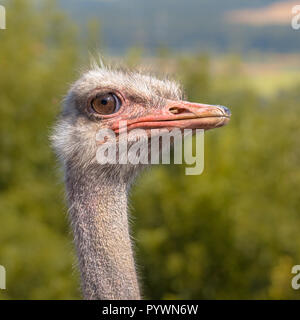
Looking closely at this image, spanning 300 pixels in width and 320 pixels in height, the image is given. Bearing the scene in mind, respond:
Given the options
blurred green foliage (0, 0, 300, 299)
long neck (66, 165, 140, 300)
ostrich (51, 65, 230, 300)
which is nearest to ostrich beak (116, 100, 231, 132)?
ostrich (51, 65, 230, 300)

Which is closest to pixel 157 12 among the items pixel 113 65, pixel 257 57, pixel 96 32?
pixel 257 57

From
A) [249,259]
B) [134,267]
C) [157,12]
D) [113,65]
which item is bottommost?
[249,259]

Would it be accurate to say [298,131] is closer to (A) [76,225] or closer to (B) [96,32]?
(A) [76,225]

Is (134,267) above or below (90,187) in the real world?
below

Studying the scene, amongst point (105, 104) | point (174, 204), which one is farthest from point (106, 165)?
point (174, 204)

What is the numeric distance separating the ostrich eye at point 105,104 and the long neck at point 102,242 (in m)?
0.29

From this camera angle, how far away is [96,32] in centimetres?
2159

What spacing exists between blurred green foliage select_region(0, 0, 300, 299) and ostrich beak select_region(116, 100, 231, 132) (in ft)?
25.6

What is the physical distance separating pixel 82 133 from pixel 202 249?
13.3 meters

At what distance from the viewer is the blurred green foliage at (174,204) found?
13.7 m

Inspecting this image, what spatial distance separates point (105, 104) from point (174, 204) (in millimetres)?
13931

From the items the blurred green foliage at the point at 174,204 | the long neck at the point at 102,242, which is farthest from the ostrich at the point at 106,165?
the blurred green foliage at the point at 174,204

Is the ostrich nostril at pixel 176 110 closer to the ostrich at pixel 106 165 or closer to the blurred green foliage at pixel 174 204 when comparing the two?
the ostrich at pixel 106 165

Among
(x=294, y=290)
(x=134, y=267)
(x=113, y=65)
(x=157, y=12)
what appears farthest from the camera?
(x=157, y=12)
